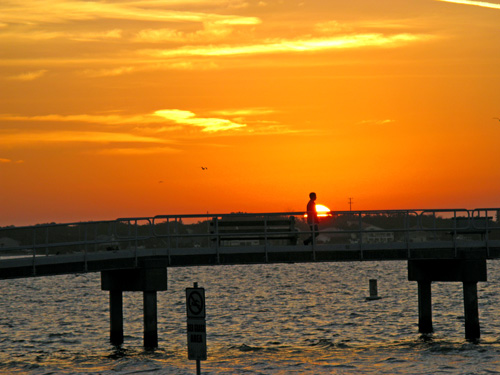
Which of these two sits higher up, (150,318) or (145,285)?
(145,285)

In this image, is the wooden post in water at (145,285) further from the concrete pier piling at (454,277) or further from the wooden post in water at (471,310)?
the wooden post in water at (471,310)

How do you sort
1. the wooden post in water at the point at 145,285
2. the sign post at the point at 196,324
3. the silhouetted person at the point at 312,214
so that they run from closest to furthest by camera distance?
the sign post at the point at 196,324 < the wooden post in water at the point at 145,285 < the silhouetted person at the point at 312,214

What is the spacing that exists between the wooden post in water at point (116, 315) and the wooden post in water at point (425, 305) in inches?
→ 511

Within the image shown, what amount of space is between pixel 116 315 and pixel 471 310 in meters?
14.5

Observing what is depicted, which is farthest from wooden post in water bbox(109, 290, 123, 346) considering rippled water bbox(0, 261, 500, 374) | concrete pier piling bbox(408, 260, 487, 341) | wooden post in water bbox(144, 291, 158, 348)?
concrete pier piling bbox(408, 260, 487, 341)

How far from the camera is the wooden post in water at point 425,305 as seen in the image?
124 ft

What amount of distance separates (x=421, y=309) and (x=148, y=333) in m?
12.6

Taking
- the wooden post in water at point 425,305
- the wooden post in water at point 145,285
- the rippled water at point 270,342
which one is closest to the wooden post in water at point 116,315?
the wooden post in water at point 145,285

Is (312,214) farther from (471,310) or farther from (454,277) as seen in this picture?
(471,310)

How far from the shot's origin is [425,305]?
3825 centimetres

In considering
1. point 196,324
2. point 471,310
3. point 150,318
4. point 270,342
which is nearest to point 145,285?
point 150,318

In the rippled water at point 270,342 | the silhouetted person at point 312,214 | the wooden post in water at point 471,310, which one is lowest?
the rippled water at point 270,342

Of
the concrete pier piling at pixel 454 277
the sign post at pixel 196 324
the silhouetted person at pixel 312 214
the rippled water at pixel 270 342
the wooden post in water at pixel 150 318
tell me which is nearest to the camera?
the sign post at pixel 196 324

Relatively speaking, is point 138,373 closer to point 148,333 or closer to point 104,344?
point 148,333
